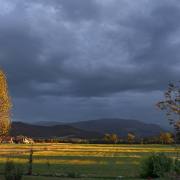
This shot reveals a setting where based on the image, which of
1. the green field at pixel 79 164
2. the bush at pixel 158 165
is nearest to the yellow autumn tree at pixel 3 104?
Answer: the green field at pixel 79 164

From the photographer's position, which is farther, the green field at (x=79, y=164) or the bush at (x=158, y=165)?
the green field at (x=79, y=164)

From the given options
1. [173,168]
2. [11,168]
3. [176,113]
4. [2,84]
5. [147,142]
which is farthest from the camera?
[147,142]

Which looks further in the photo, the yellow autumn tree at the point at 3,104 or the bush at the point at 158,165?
the yellow autumn tree at the point at 3,104

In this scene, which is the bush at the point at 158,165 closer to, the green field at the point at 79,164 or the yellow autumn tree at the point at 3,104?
the green field at the point at 79,164

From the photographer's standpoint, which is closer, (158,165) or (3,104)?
(158,165)

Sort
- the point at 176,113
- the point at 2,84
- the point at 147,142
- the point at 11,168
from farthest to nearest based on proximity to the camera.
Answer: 1. the point at 147,142
2. the point at 2,84
3. the point at 11,168
4. the point at 176,113

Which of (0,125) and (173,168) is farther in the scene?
(0,125)

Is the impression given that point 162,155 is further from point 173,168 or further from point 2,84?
point 2,84

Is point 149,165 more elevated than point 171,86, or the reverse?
point 171,86

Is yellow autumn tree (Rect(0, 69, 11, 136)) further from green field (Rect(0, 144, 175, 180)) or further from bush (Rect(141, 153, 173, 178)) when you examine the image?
bush (Rect(141, 153, 173, 178))

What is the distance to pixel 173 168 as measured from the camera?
Result: 84.0ft

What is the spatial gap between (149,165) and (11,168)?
7.49 meters

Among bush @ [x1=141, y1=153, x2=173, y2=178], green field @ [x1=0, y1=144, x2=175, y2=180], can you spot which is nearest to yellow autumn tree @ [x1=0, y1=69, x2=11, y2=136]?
green field @ [x1=0, y1=144, x2=175, y2=180]

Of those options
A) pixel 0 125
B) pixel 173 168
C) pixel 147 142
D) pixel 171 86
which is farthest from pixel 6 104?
pixel 147 142
